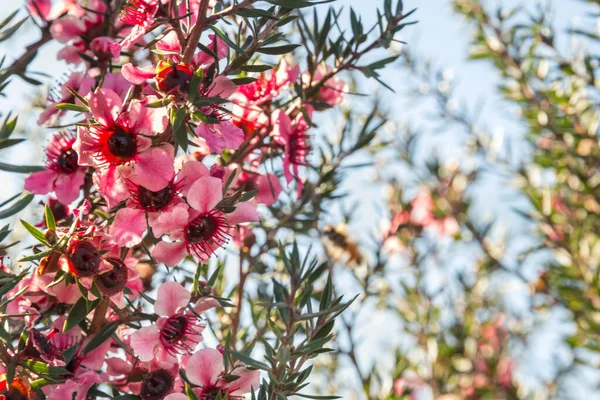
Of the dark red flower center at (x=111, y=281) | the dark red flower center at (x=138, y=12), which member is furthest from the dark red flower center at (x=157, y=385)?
the dark red flower center at (x=138, y=12)

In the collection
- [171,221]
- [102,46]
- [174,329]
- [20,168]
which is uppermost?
[102,46]

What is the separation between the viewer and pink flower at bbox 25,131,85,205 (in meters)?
0.97

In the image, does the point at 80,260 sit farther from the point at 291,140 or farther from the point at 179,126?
the point at 291,140

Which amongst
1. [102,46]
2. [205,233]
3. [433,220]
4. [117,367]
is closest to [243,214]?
[205,233]

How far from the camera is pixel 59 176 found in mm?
994

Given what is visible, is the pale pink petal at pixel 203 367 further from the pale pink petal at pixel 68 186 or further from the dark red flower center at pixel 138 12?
the dark red flower center at pixel 138 12

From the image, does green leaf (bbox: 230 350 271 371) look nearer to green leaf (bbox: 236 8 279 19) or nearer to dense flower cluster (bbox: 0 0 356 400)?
dense flower cluster (bbox: 0 0 356 400)

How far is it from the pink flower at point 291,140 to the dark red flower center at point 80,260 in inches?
14.4

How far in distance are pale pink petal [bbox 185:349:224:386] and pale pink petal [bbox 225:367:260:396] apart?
0.04m

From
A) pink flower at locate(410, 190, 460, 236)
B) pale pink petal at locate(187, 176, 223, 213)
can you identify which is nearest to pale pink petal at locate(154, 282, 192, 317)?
pale pink petal at locate(187, 176, 223, 213)

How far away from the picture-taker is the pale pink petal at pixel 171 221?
841 mm

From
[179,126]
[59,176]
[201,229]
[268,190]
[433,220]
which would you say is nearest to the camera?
[179,126]

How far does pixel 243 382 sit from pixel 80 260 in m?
0.26

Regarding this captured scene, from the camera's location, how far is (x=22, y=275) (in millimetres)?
819
